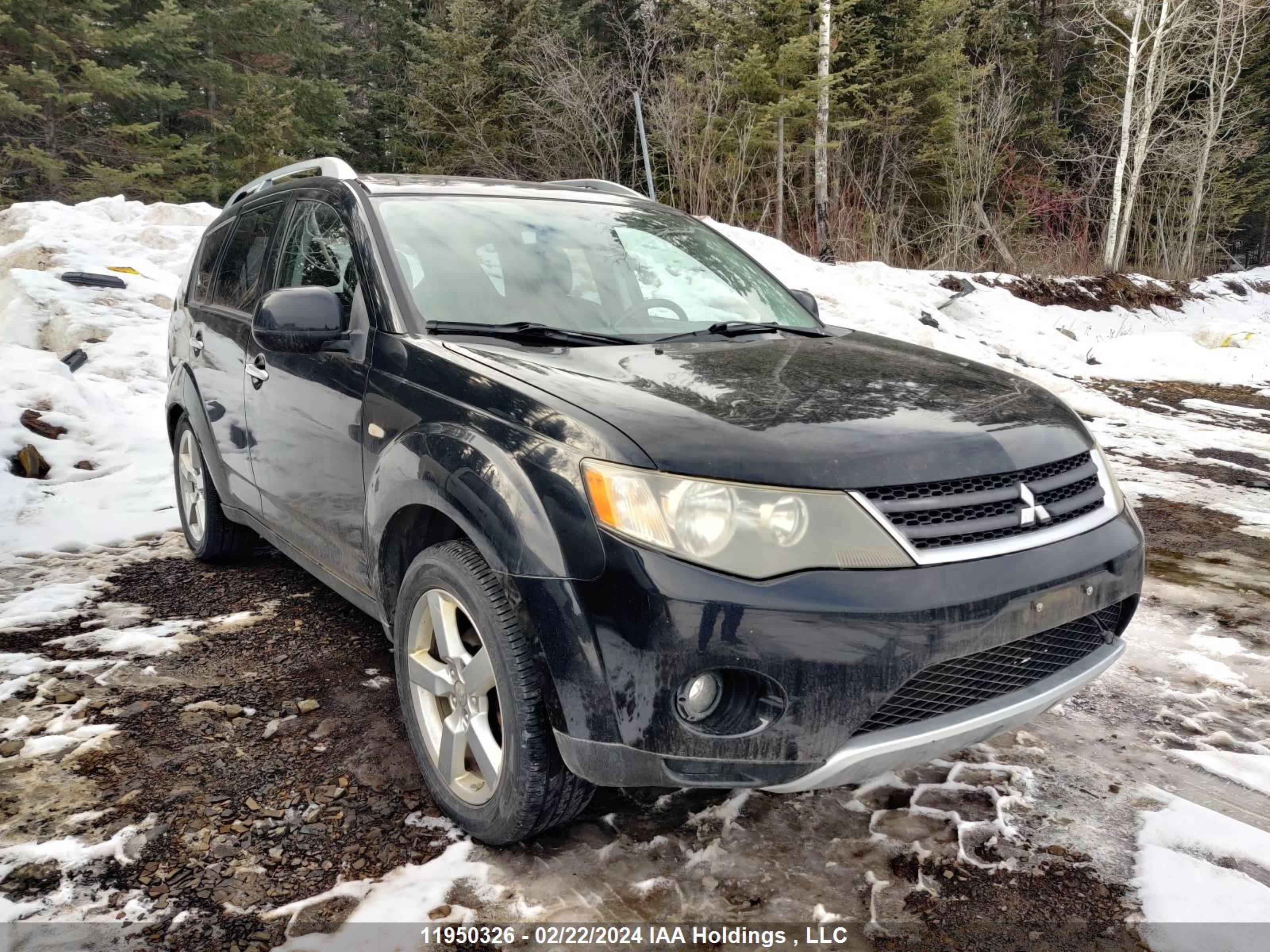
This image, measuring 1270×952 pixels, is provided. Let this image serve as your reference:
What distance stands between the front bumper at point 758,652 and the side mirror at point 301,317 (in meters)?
1.23

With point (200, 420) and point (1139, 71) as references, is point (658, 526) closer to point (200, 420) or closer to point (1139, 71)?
point (200, 420)

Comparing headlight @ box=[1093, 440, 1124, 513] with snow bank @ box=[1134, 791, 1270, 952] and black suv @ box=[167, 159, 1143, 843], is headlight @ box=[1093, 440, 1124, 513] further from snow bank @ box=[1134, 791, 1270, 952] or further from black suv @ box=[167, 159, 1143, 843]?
snow bank @ box=[1134, 791, 1270, 952]

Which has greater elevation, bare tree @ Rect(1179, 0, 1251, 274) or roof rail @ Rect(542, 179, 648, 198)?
bare tree @ Rect(1179, 0, 1251, 274)

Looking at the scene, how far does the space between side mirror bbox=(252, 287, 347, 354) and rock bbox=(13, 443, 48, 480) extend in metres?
4.01

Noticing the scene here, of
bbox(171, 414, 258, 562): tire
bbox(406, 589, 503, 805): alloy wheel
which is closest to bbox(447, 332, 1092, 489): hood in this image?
bbox(406, 589, 503, 805): alloy wheel

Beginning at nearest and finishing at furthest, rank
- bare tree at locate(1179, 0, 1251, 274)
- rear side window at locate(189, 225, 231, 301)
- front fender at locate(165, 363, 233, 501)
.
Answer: front fender at locate(165, 363, 233, 501) < rear side window at locate(189, 225, 231, 301) < bare tree at locate(1179, 0, 1251, 274)

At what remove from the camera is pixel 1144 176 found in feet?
101

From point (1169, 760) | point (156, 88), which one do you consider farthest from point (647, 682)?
point (156, 88)

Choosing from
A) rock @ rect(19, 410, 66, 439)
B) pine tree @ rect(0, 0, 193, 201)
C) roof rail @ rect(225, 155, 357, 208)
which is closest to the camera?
roof rail @ rect(225, 155, 357, 208)

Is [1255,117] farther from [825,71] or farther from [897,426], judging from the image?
[897,426]

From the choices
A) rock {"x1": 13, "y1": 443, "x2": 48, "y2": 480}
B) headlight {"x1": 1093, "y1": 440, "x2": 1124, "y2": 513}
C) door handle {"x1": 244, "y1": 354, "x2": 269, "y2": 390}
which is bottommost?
rock {"x1": 13, "y1": 443, "x2": 48, "y2": 480}

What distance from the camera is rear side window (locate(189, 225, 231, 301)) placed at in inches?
167

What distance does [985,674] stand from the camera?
2.04 metres

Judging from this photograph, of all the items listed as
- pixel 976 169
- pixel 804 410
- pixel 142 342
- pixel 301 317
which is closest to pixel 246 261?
pixel 301 317
